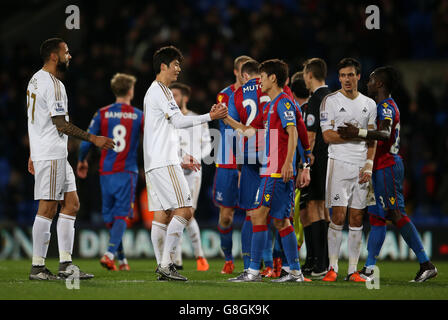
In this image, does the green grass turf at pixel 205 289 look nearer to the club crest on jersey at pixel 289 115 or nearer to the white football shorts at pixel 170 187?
the white football shorts at pixel 170 187

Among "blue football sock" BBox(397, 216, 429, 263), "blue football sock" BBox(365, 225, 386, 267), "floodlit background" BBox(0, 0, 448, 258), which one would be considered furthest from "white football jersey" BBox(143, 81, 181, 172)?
"floodlit background" BBox(0, 0, 448, 258)

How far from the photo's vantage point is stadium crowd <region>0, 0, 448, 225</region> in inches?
492

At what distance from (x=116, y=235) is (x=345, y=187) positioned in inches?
126

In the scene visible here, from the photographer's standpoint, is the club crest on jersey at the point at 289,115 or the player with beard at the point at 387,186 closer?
the club crest on jersey at the point at 289,115

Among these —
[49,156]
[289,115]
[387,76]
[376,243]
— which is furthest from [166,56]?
[376,243]

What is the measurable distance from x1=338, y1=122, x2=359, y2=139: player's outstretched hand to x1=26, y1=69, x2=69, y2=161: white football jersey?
9.36ft

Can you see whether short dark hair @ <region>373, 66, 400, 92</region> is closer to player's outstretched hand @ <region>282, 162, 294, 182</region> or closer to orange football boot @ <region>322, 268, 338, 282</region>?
player's outstretched hand @ <region>282, 162, 294, 182</region>

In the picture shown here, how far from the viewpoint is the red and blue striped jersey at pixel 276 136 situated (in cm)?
679

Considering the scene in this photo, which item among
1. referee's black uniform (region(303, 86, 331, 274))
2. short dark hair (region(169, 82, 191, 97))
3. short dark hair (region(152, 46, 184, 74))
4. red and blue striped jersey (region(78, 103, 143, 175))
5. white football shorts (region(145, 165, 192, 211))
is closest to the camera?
white football shorts (region(145, 165, 192, 211))

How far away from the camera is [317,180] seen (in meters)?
8.08

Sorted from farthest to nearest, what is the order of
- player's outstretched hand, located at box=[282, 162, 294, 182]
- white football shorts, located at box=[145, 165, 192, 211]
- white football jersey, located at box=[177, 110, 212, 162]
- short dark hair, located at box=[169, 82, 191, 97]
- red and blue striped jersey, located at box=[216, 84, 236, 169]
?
white football jersey, located at box=[177, 110, 212, 162]
short dark hair, located at box=[169, 82, 191, 97]
red and blue striped jersey, located at box=[216, 84, 236, 169]
white football shorts, located at box=[145, 165, 192, 211]
player's outstretched hand, located at box=[282, 162, 294, 182]

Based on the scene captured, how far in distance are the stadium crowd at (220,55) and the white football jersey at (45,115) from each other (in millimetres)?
5105

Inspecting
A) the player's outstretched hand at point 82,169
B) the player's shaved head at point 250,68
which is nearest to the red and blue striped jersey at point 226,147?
the player's shaved head at point 250,68

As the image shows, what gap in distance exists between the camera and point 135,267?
9672 millimetres
